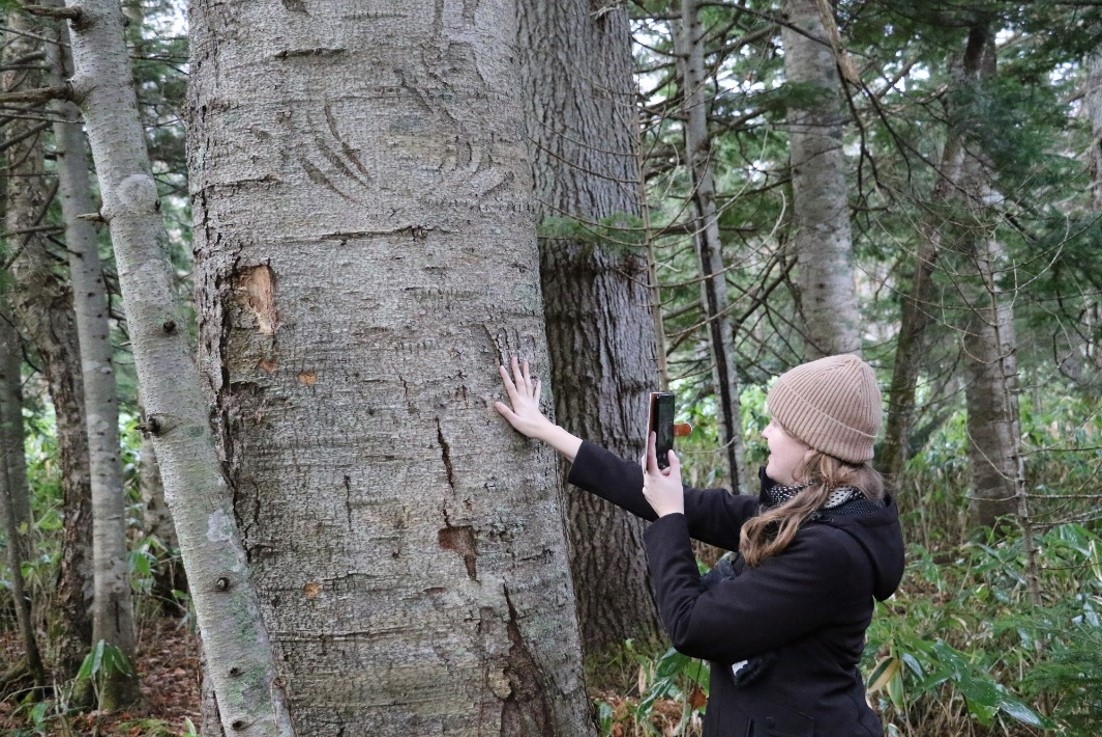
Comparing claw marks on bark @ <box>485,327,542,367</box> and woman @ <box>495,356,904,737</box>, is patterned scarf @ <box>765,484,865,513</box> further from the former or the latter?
claw marks on bark @ <box>485,327,542,367</box>

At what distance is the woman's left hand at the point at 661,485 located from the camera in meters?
2.25

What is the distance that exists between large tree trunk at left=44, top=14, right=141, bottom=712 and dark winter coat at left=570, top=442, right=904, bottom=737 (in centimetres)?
450

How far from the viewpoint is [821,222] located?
653 cm

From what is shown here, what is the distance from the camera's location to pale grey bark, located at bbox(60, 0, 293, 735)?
1.62 m

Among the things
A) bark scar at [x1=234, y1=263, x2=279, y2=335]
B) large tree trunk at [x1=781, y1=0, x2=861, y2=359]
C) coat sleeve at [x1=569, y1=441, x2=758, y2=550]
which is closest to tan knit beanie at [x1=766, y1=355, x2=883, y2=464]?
coat sleeve at [x1=569, y1=441, x2=758, y2=550]

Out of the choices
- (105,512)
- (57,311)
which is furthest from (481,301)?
(57,311)

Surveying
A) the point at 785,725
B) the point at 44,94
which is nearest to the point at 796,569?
the point at 785,725

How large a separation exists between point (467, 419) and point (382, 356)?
0.22 meters

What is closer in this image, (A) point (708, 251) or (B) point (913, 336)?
(A) point (708, 251)

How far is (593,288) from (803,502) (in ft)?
8.39

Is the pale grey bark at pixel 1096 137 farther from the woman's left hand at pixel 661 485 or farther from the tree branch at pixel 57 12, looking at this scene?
the tree branch at pixel 57 12

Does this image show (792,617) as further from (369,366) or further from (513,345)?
(369,366)

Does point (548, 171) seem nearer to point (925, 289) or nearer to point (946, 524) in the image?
point (925, 289)

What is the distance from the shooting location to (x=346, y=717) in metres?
1.75
